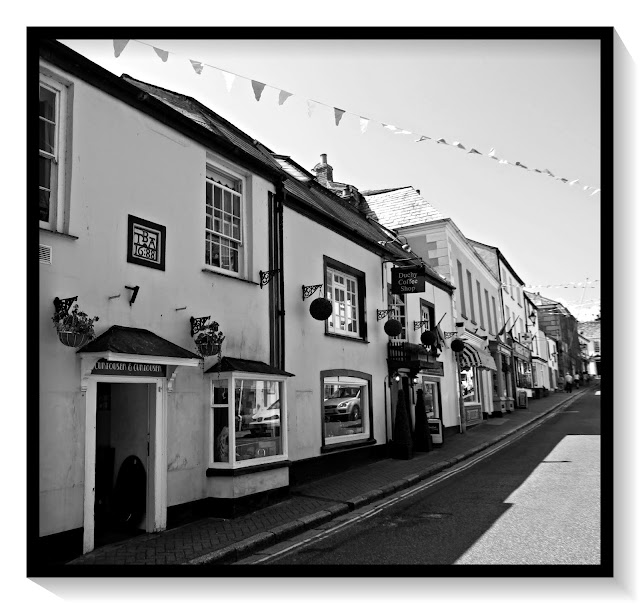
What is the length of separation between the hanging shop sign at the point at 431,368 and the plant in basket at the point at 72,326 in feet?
36.0

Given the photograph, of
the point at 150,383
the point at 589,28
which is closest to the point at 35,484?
the point at 150,383

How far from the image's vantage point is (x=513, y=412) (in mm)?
28656

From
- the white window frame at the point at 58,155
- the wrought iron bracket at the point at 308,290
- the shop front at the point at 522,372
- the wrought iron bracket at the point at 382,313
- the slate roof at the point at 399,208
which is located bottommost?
the shop front at the point at 522,372

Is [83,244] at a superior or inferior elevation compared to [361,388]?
superior

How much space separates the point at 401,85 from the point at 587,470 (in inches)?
327

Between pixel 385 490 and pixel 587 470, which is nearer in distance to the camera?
pixel 385 490

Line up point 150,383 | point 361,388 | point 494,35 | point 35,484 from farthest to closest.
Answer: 1. point 361,388
2. point 150,383
3. point 494,35
4. point 35,484

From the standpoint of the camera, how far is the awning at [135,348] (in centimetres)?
630

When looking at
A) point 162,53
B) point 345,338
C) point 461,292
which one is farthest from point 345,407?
point 461,292

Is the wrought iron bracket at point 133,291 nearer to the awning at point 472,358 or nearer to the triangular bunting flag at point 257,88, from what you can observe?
the triangular bunting flag at point 257,88

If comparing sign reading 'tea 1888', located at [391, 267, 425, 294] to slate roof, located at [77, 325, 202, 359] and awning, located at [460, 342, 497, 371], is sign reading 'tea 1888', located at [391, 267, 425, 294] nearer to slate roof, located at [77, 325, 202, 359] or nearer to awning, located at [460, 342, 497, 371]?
awning, located at [460, 342, 497, 371]

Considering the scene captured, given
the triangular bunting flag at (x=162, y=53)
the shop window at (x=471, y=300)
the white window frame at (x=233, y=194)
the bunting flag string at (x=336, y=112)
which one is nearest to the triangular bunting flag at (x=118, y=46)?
the bunting flag string at (x=336, y=112)
